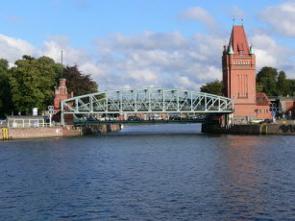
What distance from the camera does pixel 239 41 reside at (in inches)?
5472

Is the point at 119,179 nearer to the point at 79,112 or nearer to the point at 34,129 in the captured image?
the point at 34,129

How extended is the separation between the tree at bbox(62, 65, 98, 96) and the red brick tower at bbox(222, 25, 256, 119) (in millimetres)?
33146

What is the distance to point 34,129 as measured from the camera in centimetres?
10819

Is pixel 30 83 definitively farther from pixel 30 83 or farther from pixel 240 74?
pixel 240 74

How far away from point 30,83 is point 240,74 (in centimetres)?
4583

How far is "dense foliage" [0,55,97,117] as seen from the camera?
123 metres

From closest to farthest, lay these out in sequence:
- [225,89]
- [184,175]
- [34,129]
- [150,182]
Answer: [150,182], [184,175], [34,129], [225,89]

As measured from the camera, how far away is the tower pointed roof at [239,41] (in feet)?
452

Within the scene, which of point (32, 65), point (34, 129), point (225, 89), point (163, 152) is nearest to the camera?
point (163, 152)

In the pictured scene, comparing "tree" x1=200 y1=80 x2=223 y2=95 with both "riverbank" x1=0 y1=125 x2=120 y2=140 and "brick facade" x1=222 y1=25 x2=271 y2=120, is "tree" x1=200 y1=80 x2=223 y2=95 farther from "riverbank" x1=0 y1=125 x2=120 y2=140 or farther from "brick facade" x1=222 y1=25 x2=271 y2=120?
"riverbank" x1=0 y1=125 x2=120 y2=140

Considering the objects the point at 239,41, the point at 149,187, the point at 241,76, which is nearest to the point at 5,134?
the point at 241,76

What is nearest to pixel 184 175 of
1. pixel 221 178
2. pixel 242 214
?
pixel 221 178

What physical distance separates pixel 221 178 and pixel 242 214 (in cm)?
1319

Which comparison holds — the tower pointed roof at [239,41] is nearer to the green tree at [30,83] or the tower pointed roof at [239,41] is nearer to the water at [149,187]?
the green tree at [30,83]
